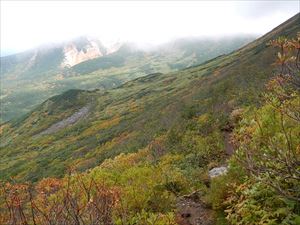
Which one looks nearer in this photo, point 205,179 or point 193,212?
point 193,212

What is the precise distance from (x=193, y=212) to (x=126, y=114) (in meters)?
75.1

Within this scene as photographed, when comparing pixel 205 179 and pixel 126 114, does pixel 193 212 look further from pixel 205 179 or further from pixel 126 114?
pixel 126 114

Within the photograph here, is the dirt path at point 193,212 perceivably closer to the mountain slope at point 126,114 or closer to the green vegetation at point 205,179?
the green vegetation at point 205,179

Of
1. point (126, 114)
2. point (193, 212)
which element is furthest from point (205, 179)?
point (126, 114)

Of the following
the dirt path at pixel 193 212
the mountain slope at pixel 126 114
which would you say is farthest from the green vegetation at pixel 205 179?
the mountain slope at pixel 126 114

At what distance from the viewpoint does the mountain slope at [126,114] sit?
3281 cm

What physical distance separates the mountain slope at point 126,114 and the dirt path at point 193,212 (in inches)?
213

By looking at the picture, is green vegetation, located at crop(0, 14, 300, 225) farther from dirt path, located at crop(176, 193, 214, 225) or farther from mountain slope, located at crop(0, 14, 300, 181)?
mountain slope, located at crop(0, 14, 300, 181)

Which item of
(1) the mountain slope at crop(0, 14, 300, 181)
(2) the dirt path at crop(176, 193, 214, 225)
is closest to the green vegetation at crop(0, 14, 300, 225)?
(2) the dirt path at crop(176, 193, 214, 225)

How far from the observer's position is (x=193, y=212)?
11.9 metres

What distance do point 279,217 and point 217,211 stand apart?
Answer: 2961 millimetres

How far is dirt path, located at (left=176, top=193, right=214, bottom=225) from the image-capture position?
11064 mm

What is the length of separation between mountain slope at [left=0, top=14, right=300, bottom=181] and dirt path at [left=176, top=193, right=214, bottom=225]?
540cm

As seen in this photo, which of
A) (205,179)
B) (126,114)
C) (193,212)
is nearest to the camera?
(193,212)
